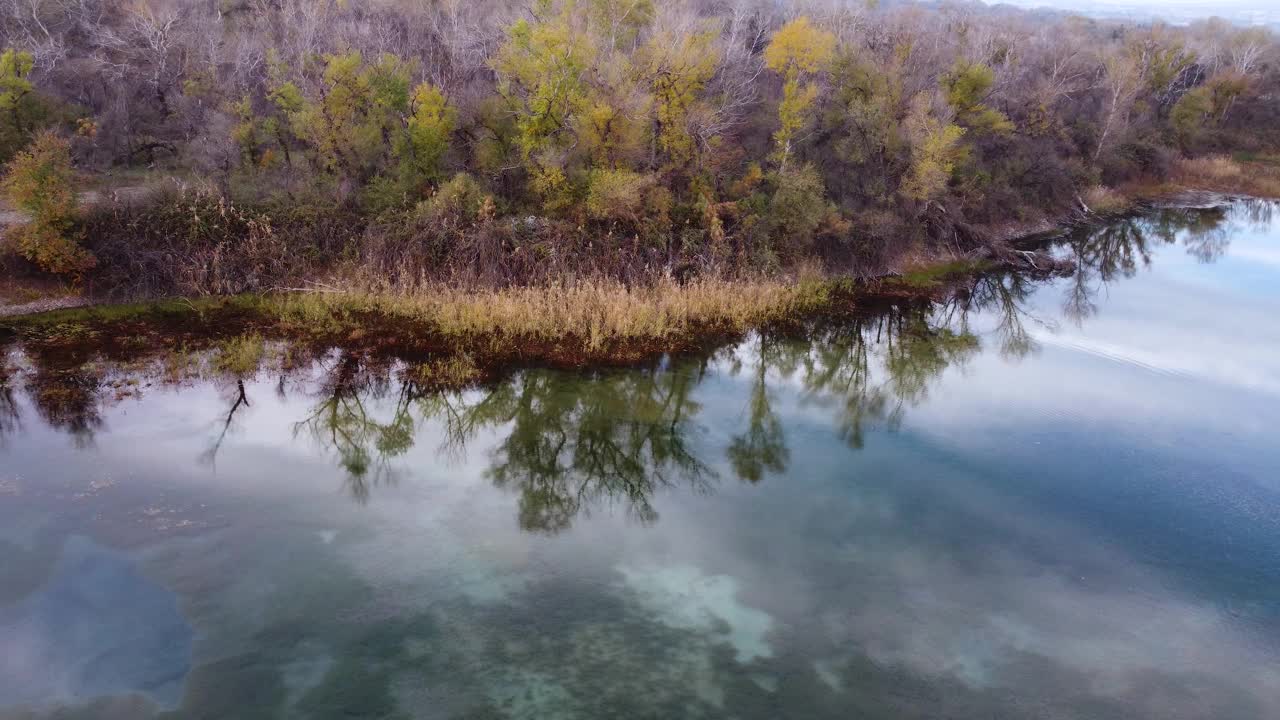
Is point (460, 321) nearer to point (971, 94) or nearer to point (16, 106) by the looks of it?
point (16, 106)

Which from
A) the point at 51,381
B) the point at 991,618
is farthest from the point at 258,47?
the point at 991,618

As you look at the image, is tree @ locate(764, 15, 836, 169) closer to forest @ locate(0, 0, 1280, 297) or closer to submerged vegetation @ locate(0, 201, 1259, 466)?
forest @ locate(0, 0, 1280, 297)

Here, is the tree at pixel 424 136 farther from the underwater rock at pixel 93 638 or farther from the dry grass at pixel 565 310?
the underwater rock at pixel 93 638

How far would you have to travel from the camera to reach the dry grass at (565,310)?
18.7 metres

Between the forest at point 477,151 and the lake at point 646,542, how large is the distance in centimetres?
493

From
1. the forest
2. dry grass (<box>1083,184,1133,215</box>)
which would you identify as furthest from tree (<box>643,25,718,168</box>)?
dry grass (<box>1083,184,1133,215</box>)

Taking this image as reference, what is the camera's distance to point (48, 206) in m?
18.3

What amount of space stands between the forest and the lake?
493cm

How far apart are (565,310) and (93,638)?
11.8m

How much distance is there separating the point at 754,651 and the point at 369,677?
4.74 metres

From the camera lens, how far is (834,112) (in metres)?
A: 27.1

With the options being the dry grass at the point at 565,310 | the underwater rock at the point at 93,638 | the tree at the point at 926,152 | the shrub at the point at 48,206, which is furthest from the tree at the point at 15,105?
the tree at the point at 926,152

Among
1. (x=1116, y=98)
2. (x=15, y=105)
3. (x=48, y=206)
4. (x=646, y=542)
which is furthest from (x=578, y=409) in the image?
(x=1116, y=98)

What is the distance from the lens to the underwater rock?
27.9ft
